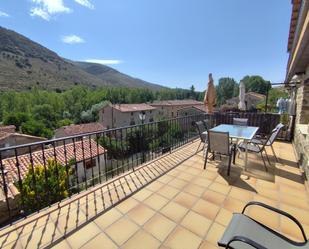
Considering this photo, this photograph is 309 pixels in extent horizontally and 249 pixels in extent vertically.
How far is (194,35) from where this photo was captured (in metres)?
10.8

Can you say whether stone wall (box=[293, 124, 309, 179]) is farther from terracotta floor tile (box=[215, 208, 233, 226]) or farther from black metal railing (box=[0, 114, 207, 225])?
black metal railing (box=[0, 114, 207, 225])

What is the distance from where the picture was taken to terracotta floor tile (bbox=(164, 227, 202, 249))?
5.39 ft

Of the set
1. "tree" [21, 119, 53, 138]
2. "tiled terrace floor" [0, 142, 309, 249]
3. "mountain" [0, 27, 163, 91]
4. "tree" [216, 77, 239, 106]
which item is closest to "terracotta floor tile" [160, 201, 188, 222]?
"tiled terrace floor" [0, 142, 309, 249]

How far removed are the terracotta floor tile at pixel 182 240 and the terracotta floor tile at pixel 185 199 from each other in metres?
0.46

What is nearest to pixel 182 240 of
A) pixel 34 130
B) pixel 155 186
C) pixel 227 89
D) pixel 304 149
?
pixel 155 186

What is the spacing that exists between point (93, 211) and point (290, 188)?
308 centimetres

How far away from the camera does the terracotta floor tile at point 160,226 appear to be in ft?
5.86

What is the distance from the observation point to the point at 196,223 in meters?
1.94

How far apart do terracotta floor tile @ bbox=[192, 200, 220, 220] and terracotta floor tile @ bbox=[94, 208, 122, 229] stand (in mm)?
1014

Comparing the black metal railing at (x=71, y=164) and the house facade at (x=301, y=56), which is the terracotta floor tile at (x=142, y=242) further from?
the house facade at (x=301, y=56)

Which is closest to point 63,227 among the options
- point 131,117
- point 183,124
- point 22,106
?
point 183,124

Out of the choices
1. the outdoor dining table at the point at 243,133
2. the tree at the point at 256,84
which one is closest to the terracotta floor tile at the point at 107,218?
the outdoor dining table at the point at 243,133

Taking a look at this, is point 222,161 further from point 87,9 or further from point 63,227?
point 87,9

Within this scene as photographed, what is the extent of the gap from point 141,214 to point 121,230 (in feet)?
1.08
